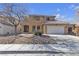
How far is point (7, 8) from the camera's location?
8234mm

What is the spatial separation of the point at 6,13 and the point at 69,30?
1.28 meters

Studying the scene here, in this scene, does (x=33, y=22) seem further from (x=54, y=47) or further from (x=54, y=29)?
(x=54, y=47)

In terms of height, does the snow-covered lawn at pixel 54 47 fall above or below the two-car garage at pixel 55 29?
below

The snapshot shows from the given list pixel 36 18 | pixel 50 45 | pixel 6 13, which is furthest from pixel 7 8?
pixel 50 45

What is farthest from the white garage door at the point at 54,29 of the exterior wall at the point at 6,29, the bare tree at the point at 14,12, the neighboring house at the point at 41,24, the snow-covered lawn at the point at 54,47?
the exterior wall at the point at 6,29

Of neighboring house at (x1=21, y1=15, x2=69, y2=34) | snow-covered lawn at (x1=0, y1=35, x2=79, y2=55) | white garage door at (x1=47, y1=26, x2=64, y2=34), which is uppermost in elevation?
neighboring house at (x1=21, y1=15, x2=69, y2=34)

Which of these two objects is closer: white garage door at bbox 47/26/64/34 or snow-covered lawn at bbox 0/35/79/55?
snow-covered lawn at bbox 0/35/79/55

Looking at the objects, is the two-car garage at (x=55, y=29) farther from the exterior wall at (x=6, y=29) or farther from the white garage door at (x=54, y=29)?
the exterior wall at (x=6, y=29)

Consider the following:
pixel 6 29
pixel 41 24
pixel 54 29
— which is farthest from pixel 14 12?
pixel 54 29

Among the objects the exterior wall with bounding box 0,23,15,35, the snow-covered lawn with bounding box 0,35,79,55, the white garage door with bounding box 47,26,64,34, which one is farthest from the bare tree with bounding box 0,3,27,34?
the white garage door with bounding box 47,26,64,34

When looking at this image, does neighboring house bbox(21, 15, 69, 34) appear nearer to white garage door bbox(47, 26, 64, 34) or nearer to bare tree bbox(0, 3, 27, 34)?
white garage door bbox(47, 26, 64, 34)

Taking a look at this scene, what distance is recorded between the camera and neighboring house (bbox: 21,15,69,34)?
325 inches

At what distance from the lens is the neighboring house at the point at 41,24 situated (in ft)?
A: 27.1

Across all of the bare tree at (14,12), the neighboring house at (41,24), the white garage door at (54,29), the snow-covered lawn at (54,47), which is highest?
the bare tree at (14,12)
